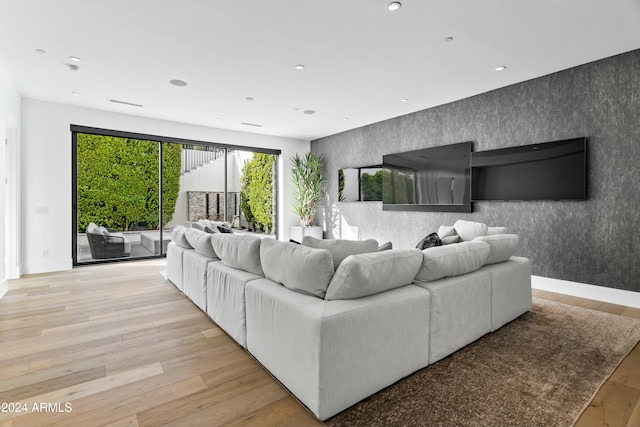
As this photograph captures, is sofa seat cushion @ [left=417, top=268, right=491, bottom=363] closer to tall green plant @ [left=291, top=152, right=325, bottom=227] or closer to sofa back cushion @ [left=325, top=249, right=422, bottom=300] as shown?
sofa back cushion @ [left=325, top=249, right=422, bottom=300]

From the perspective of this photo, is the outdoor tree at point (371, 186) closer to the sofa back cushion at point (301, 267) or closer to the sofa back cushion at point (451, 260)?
the sofa back cushion at point (451, 260)

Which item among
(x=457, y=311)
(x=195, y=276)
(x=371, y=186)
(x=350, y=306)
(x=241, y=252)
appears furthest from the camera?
(x=371, y=186)

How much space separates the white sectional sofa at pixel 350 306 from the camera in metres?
1.65

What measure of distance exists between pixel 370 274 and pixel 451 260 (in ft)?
2.61

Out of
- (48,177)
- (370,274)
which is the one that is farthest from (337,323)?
(48,177)

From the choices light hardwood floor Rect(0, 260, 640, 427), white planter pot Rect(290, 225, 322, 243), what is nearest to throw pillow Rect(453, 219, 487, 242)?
light hardwood floor Rect(0, 260, 640, 427)

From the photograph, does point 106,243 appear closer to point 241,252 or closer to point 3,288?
point 3,288

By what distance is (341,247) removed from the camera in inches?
83.7

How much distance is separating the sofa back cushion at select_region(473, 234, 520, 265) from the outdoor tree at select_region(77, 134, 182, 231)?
5995mm

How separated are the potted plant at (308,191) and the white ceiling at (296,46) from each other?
8.53 feet

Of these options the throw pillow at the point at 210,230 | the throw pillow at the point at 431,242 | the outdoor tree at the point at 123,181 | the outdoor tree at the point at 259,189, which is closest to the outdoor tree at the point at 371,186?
the outdoor tree at the point at 259,189

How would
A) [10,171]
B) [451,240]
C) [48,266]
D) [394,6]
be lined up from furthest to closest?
[48,266]
[10,171]
[451,240]
[394,6]

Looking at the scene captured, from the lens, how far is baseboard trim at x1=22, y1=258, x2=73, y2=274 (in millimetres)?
5031

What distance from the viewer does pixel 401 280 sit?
202 centimetres
